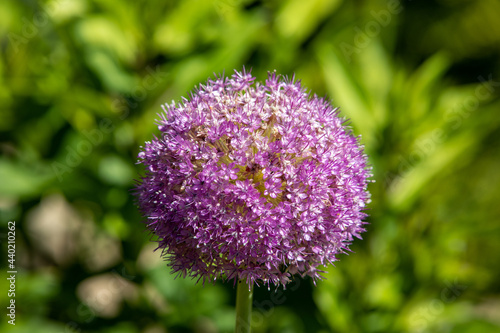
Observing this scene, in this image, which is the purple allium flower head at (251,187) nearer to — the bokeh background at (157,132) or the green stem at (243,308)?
the green stem at (243,308)

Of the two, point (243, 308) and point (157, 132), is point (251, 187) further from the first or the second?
point (157, 132)

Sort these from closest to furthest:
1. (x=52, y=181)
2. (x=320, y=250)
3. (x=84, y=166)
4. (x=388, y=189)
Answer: (x=320, y=250), (x=52, y=181), (x=84, y=166), (x=388, y=189)

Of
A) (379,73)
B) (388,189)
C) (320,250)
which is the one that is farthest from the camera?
(379,73)

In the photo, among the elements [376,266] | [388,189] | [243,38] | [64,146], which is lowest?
[376,266]

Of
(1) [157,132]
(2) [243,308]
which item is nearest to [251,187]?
(2) [243,308]

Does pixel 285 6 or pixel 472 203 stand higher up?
pixel 285 6

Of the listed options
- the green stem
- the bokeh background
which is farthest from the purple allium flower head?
the bokeh background

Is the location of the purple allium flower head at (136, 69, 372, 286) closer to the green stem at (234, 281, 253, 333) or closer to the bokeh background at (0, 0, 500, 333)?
the green stem at (234, 281, 253, 333)

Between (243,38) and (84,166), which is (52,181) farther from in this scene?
(243,38)

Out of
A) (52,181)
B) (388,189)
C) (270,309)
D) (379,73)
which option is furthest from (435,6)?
(52,181)
